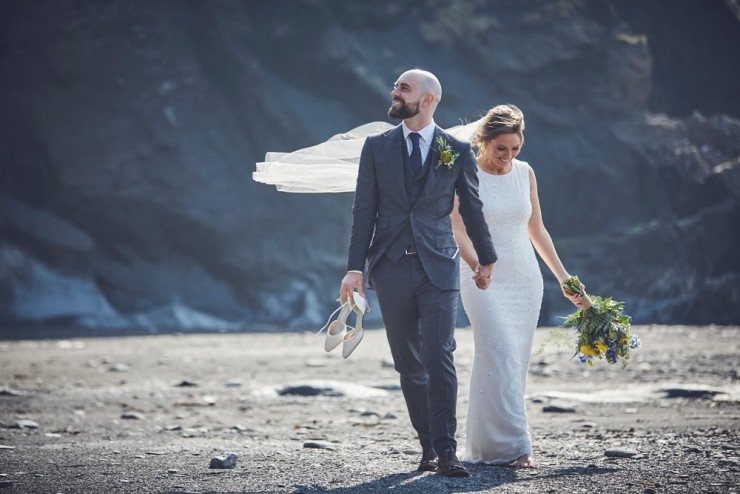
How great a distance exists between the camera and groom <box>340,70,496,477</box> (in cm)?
565

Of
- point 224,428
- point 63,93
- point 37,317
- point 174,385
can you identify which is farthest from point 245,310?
point 224,428

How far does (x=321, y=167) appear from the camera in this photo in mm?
6809

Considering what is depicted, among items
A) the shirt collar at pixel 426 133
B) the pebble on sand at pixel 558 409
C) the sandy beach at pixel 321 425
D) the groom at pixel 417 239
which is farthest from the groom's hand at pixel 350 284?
the pebble on sand at pixel 558 409

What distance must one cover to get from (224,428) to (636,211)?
3296cm

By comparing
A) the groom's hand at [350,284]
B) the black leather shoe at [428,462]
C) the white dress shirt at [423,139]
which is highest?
the white dress shirt at [423,139]

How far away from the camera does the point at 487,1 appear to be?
41.1 meters

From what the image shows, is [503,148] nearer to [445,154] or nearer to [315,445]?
[445,154]

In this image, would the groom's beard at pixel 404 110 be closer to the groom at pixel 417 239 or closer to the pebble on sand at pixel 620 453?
the groom at pixel 417 239

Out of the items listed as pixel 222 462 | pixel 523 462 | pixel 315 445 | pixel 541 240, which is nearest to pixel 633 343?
pixel 541 240

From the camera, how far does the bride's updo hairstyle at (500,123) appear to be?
6.25 metres

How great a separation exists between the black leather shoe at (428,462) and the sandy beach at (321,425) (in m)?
0.12

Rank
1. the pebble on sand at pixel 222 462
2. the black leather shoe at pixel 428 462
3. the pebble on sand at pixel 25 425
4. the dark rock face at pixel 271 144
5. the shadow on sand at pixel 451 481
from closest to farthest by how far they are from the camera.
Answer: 1. the shadow on sand at pixel 451 481
2. the black leather shoe at pixel 428 462
3. the pebble on sand at pixel 222 462
4. the pebble on sand at pixel 25 425
5. the dark rock face at pixel 271 144

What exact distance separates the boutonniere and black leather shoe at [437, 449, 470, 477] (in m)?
1.56

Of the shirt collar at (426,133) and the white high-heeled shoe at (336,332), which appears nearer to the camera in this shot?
the shirt collar at (426,133)
